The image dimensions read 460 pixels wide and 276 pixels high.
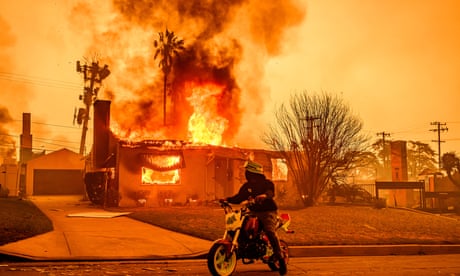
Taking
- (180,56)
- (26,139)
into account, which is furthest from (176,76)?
(26,139)

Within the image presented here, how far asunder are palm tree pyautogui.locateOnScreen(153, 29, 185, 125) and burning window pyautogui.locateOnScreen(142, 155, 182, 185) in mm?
10820

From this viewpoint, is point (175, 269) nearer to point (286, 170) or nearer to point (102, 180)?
point (102, 180)

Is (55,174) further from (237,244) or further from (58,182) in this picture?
(237,244)

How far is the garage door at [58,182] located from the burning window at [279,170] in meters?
29.0

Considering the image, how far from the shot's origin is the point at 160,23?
3653 cm

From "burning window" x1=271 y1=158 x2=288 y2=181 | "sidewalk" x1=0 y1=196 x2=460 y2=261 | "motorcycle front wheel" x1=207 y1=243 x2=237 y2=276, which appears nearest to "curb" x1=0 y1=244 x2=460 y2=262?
"sidewalk" x1=0 y1=196 x2=460 y2=261

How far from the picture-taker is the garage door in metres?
52.2

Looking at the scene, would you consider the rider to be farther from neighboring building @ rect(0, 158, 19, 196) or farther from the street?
neighboring building @ rect(0, 158, 19, 196)

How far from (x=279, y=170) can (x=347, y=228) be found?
1588 cm

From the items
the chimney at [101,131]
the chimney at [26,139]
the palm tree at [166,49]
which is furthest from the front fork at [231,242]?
the chimney at [26,139]

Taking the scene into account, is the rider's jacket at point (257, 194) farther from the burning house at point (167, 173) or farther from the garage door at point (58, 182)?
the garage door at point (58, 182)

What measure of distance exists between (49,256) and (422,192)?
970 inches

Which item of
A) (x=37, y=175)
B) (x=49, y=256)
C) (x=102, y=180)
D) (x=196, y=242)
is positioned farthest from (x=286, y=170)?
(x=37, y=175)

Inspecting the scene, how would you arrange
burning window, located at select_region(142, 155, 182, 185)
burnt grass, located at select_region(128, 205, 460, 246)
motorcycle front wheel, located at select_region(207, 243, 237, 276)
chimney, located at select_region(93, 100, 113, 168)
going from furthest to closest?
1. chimney, located at select_region(93, 100, 113, 168)
2. burning window, located at select_region(142, 155, 182, 185)
3. burnt grass, located at select_region(128, 205, 460, 246)
4. motorcycle front wheel, located at select_region(207, 243, 237, 276)
